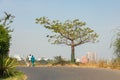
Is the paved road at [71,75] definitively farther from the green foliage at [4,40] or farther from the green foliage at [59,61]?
the green foliage at [59,61]

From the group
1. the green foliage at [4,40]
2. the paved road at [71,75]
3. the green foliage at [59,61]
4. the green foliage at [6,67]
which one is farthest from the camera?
the green foliage at [59,61]

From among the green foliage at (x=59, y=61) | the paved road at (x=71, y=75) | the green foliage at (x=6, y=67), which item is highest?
the green foliage at (x=59, y=61)

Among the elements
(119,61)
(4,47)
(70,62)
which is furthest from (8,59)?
(70,62)

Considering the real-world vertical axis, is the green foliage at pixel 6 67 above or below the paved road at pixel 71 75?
above

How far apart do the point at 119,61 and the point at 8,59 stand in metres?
19.8

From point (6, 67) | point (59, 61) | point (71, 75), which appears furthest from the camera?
point (59, 61)

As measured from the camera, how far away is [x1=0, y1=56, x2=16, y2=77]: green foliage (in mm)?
27016

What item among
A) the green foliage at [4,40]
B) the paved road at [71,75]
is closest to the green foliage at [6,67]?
the green foliage at [4,40]

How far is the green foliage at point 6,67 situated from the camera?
2702 cm

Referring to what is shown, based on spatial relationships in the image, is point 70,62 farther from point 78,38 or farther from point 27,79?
point 27,79

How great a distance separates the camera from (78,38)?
58125 millimetres

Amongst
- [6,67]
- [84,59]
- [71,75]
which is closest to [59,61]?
[84,59]

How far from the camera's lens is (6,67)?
27.3 m

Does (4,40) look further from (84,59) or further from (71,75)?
(84,59)
